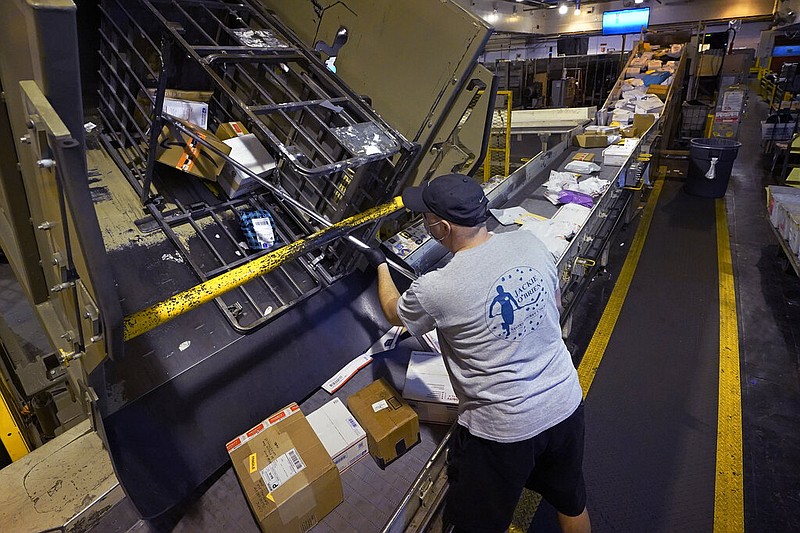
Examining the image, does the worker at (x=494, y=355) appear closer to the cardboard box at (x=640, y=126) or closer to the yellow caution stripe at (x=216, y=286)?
the yellow caution stripe at (x=216, y=286)

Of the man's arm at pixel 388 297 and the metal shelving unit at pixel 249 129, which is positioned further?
the metal shelving unit at pixel 249 129

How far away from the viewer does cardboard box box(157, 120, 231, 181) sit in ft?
7.76

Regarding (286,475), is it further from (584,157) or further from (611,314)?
(584,157)

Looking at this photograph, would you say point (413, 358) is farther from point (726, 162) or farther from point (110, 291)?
point (726, 162)

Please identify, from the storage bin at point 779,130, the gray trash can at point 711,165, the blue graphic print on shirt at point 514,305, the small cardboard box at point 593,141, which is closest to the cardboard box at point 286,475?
the blue graphic print on shirt at point 514,305

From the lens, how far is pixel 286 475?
5.22 feet

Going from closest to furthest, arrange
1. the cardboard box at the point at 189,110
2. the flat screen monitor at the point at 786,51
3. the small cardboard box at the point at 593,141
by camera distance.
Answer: the cardboard box at the point at 189,110, the small cardboard box at the point at 593,141, the flat screen monitor at the point at 786,51

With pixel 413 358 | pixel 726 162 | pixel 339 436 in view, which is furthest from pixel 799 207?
pixel 339 436

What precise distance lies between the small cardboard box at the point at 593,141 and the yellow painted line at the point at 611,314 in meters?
1.17

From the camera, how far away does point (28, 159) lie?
1171mm

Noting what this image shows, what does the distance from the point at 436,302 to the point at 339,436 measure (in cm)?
77

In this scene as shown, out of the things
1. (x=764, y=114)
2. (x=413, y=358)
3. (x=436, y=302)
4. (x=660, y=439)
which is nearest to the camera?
(x=436, y=302)

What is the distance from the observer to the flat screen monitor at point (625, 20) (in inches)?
631

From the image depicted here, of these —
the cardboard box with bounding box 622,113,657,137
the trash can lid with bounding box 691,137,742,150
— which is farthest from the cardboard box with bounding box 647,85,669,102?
the cardboard box with bounding box 622,113,657,137
